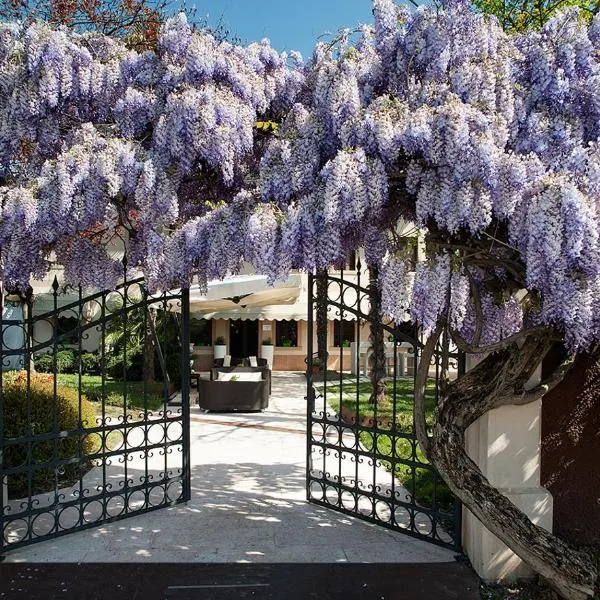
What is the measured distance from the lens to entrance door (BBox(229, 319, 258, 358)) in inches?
832

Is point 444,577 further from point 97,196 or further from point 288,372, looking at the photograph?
point 288,372

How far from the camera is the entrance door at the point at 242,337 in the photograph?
21125mm

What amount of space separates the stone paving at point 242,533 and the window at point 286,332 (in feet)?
40.0

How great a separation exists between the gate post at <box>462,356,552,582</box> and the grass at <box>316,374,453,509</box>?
629mm

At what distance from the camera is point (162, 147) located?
5230 millimetres

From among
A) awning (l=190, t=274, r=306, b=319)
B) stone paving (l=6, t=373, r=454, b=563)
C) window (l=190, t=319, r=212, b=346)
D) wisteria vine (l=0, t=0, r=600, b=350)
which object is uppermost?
wisteria vine (l=0, t=0, r=600, b=350)

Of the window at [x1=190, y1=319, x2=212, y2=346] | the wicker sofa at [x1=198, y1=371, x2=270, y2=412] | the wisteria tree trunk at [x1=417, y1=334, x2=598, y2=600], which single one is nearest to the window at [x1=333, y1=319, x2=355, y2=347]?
the window at [x1=190, y1=319, x2=212, y2=346]

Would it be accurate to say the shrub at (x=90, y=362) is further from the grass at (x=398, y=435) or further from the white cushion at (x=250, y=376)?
the grass at (x=398, y=435)

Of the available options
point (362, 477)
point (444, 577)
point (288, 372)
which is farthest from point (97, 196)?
point (288, 372)

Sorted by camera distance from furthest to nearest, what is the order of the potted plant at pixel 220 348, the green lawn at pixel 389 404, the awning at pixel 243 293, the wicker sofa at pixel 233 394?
the potted plant at pixel 220 348, the wicker sofa at pixel 233 394, the awning at pixel 243 293, the green lawn at pixel 389 404

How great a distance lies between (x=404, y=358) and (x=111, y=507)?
41.4 ft

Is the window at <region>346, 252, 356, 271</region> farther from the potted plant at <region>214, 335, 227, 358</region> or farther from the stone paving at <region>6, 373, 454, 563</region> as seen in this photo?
the potted plant at <region>214, 335, 227, 358</region>

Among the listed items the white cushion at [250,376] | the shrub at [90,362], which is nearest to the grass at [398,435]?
the white cushion at [250,376]

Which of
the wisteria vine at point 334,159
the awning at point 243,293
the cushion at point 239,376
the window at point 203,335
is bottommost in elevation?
the cushion at point 239,376
